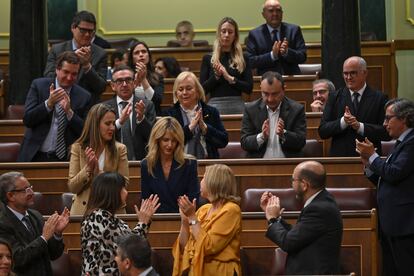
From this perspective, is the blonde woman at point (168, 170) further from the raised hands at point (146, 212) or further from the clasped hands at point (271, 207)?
the clasped hands at point (271, 207)

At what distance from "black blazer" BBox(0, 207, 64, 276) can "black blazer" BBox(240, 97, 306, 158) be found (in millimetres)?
2025

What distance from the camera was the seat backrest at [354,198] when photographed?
7.62 metres

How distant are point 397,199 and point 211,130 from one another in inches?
62.0

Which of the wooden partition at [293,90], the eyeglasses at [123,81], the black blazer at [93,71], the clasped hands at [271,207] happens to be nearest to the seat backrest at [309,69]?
the wooden partition at [293,90]

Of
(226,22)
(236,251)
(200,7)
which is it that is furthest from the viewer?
(200,7)

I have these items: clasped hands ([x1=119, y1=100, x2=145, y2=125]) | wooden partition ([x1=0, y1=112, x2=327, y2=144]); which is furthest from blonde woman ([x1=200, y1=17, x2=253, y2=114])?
clasped hands ([x1=119, y1=100, x2=145, y2=125])

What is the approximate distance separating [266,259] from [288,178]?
3.56 feet

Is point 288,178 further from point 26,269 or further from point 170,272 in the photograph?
point 26,269

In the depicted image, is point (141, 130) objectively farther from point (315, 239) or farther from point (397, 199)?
point (315, 239)

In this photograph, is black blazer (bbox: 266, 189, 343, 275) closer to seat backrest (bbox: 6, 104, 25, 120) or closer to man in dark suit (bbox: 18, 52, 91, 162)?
man in dark suit (bbox: 18, 52, 91, 162)

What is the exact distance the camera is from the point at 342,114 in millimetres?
8578

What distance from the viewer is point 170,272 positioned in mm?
7230

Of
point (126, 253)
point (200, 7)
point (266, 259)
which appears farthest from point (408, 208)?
point (200, 7)

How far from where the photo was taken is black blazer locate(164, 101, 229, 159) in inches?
328
